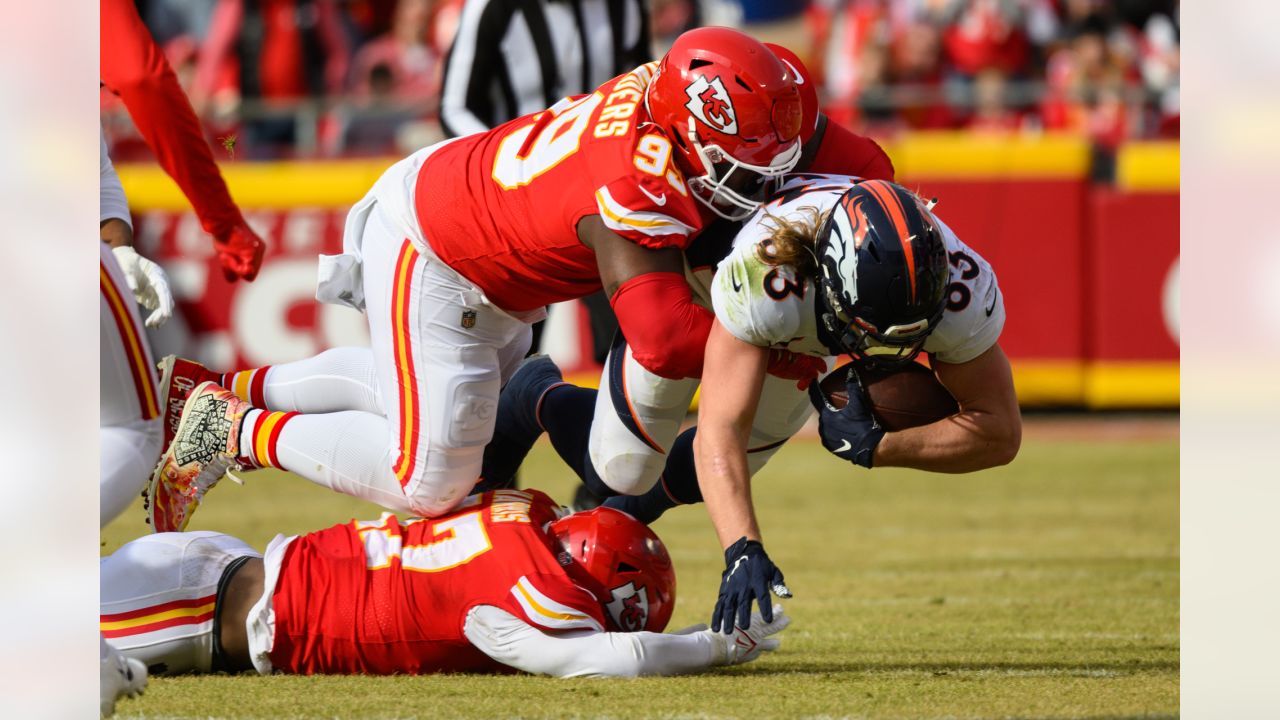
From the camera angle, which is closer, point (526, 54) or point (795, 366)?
point (795, 366)

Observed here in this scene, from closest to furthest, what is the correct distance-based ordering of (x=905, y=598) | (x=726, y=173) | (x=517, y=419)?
(x=726, y=173) < (x=517, y=419) < (x=905, y=598)

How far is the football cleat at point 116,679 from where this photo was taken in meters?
2.76

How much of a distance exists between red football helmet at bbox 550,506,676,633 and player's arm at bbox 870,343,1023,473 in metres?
0.55

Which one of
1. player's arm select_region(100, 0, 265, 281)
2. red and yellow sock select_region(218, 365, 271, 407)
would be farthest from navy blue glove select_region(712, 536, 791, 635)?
red and yellow sock select_region(218, 365, 271, 407)

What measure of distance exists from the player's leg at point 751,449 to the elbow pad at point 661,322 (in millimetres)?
462

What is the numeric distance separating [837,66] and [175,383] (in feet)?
24.1

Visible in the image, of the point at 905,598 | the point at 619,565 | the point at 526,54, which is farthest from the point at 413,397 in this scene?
the point at 526,54

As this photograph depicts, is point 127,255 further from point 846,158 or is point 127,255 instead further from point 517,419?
point 846,158

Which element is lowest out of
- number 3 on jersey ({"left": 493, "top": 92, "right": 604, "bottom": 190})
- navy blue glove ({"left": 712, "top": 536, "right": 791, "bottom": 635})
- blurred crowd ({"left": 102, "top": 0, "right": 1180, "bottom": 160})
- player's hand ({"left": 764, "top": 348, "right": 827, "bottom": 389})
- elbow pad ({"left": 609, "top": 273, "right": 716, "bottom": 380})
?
navy blue glove ({"left": 712, "top": 536, "right": 791, "bottom": 635})

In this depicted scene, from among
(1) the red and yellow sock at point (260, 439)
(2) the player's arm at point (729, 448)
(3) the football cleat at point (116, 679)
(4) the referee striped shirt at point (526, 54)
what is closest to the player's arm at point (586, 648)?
(2) the player's arm at point (729, 448)

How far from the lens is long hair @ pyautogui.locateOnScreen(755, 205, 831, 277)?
126 inches

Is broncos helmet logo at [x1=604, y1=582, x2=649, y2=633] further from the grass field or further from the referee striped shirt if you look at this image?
the referee striped shirt

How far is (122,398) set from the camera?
3.23m
